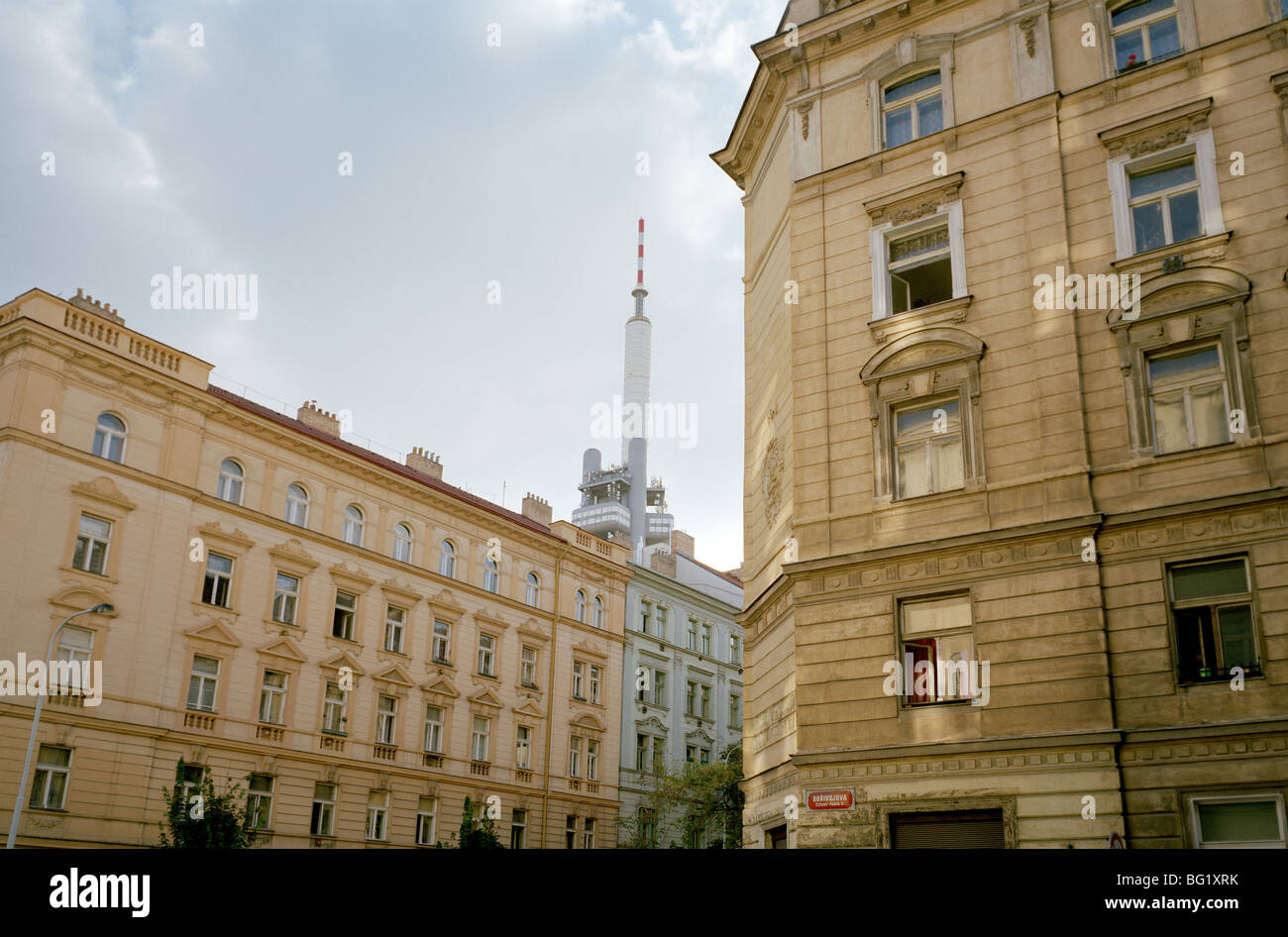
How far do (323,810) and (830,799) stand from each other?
92.7ft

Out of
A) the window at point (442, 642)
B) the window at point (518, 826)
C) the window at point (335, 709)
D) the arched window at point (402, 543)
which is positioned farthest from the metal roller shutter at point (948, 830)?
the window at point (518, 826)

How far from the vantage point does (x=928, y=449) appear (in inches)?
871

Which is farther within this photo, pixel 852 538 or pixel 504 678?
pixel 504 678

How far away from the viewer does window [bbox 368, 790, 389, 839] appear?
44.8 m

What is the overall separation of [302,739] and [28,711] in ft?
33.6

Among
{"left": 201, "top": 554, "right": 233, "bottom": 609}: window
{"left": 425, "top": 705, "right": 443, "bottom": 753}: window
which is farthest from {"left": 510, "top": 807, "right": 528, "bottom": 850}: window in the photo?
{"left": 201, "top": 554, "right": 233, "bottom": 609}: window

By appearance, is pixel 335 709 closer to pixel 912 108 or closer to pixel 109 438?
pixel 109 438

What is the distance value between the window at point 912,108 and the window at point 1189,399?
7.51 m

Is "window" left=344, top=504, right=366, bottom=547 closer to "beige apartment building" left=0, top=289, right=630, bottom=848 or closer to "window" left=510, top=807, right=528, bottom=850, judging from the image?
"beige apartment building" left=0, top=289, right=630, bottom=848

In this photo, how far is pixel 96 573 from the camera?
124ft

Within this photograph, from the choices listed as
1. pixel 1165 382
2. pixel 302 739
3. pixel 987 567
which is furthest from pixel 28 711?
pixel 1165 382

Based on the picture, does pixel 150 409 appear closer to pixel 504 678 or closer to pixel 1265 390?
pixel 504 678

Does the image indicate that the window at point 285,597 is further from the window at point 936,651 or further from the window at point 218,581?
the window at point 936,651

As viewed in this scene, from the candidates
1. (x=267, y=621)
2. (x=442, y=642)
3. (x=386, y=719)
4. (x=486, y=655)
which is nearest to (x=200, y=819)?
(x=267, y=621)
